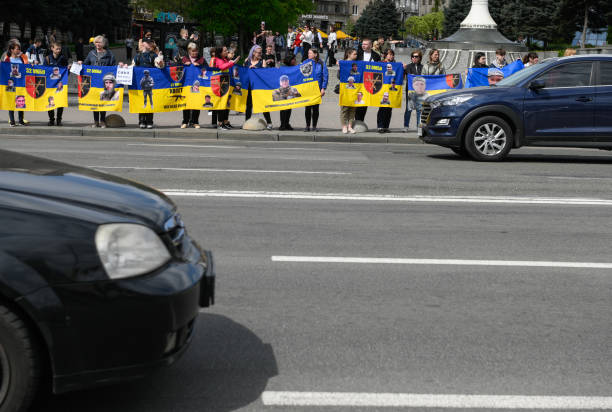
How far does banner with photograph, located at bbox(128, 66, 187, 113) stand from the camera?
18.8m

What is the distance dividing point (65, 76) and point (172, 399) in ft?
52.8

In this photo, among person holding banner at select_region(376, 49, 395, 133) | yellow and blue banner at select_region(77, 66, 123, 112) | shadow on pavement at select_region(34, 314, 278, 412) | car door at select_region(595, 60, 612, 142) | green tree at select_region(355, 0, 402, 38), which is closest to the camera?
shadow on pavement at select_region(34, 314, 278, 412)

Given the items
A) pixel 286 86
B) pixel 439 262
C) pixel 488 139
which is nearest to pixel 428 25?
pixel 286 86

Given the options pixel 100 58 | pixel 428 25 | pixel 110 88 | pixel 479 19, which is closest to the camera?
pixel 110 88

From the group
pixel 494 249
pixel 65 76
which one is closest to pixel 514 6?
pixel 65 76

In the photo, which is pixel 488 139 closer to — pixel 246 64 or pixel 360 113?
pixel 360 113

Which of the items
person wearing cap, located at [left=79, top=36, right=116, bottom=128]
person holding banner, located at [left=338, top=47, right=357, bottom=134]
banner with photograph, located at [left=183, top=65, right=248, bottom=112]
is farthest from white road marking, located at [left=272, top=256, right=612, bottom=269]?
person wearing cap, located at [left=79, top=36, right=116, bottom=128]

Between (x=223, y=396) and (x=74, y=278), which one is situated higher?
(x=74, y=278)

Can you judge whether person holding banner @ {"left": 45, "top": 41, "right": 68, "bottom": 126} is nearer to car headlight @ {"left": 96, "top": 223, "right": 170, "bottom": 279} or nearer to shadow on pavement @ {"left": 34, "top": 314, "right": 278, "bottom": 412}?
shadow on pavement @ {"left": 34, "top": 314, "right": 278, "bottom": 412}

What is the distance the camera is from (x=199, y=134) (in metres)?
18.4

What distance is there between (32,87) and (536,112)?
10.5 metres

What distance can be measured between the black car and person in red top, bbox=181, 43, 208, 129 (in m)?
15.6

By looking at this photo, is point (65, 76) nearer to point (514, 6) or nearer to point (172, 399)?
point (172, 399)

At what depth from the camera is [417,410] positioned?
13.0ft
